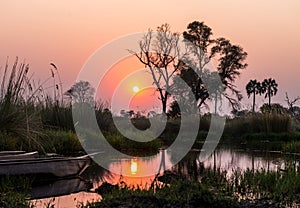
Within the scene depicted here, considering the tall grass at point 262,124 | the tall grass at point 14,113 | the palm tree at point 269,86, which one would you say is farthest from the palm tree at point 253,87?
the tall grass at point 14,113

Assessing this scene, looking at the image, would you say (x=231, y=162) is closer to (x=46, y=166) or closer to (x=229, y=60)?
(x=46, y=166)

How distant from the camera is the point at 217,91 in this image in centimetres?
4806

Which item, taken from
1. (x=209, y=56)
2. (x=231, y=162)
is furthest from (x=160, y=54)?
(x=231, y=162)

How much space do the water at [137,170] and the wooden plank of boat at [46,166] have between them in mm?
221

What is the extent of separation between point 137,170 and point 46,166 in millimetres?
3056

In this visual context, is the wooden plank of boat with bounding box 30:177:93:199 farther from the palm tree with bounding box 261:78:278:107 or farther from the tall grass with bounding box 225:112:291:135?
the palm tree with bounding box 261:78:278:107

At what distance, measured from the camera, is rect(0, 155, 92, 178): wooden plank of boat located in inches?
383

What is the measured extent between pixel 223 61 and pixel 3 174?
136 ft

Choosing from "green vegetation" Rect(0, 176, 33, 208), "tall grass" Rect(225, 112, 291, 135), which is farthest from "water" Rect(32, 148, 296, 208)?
"tall grass" Rect(225, 112, 291, 135)

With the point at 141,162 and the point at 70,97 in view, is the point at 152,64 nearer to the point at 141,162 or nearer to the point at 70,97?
the point at 70,97

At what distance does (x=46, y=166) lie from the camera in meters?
10.5

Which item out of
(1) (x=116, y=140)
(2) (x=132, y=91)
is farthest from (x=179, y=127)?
(1) (x=116, y=140)

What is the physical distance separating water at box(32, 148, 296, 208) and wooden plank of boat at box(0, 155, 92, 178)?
221 millimetres

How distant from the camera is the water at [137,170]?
9.10m
